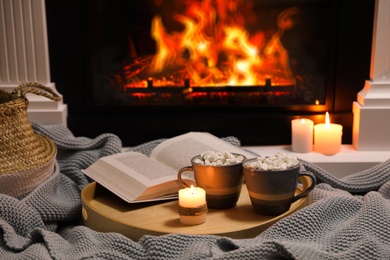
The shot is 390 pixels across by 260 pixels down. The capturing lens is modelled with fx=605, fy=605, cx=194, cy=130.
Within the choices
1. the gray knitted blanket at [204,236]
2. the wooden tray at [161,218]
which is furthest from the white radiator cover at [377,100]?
the wooden tray at [161,218]

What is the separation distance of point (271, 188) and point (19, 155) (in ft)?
2.05

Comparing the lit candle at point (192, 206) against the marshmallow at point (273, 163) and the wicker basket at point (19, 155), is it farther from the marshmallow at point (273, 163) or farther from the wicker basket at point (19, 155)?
the wicker basket at point (19, 155)

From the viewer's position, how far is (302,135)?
6.41 feet

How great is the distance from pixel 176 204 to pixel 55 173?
1.27 feet

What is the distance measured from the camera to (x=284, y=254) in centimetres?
112

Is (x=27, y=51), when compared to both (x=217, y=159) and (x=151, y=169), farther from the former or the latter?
(x=217, y=159)

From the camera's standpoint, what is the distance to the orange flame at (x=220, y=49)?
2.02 m

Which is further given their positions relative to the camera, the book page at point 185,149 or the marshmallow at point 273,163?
the book page at point 185,149

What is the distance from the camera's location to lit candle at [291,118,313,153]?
6.39 feet

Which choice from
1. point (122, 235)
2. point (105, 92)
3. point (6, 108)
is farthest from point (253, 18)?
point (122, 235)

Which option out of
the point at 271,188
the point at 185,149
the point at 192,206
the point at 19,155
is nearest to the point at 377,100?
the point at 185,149

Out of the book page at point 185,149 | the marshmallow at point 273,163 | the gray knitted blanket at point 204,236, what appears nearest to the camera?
the gray knitted blanket at point 204,236

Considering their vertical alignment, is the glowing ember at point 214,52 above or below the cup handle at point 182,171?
above

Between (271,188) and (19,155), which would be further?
(19,155)
